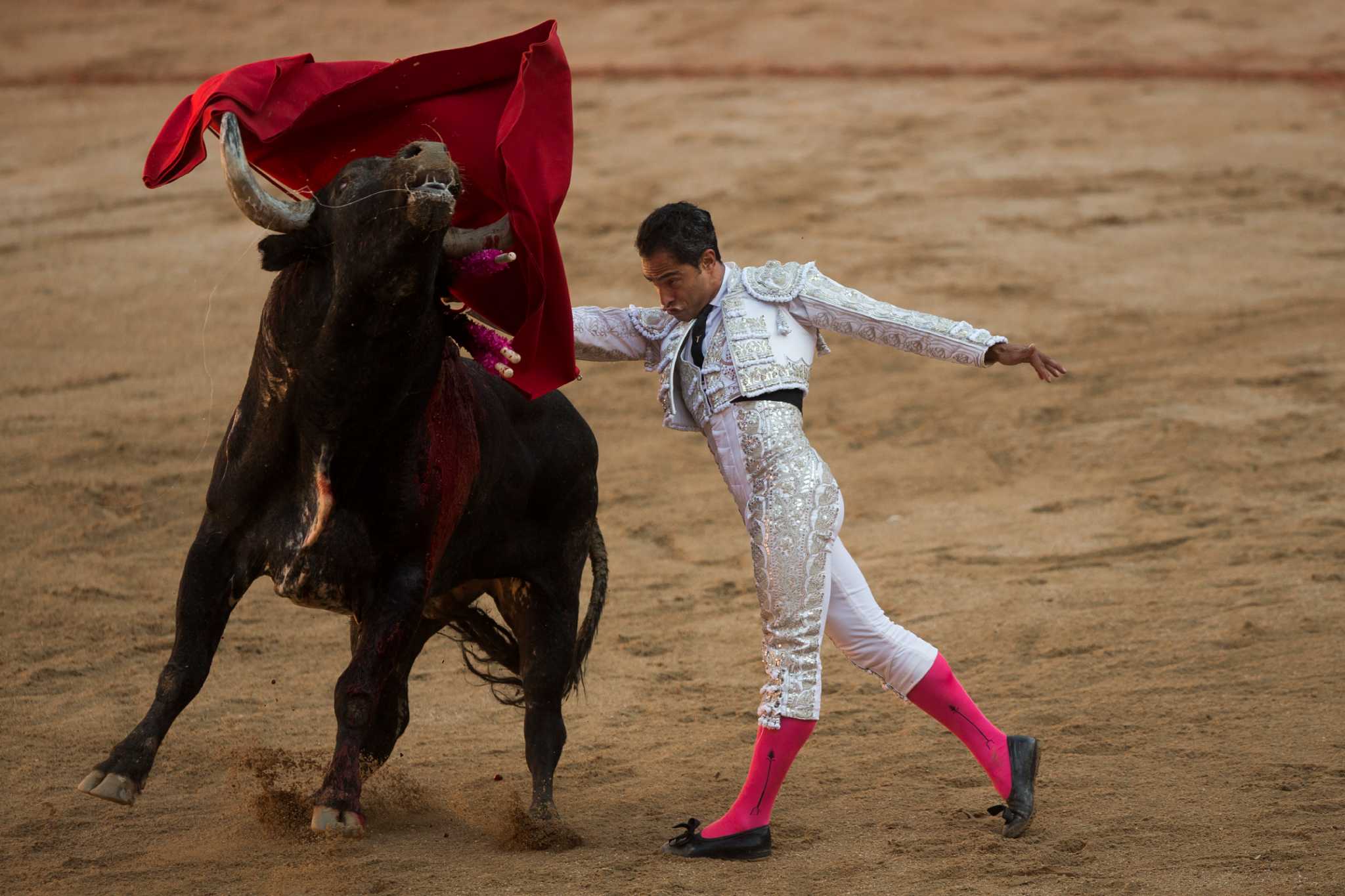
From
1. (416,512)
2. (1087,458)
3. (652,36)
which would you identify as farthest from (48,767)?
(652,36)

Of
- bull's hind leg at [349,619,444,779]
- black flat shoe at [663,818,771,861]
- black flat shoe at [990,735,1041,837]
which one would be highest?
bull's hind leg at [349,619,444,779]

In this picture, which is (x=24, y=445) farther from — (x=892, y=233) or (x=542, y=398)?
(x=892, y=233)

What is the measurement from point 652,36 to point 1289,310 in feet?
22.9

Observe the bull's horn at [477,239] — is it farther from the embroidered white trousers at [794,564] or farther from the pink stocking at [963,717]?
the pink stocking at [963,717]

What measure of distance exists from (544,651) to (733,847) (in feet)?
2.63

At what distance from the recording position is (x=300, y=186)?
4.00m

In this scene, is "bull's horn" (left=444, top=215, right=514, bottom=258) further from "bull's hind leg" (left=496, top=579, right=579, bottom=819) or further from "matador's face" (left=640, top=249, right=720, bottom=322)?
"bull's hind leg" (left=496, top=579, right=579, bottom=819)

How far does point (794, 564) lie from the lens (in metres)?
3.95

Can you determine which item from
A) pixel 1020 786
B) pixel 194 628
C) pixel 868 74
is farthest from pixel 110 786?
pixel 868 74

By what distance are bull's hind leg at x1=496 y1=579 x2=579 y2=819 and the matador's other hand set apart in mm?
1323

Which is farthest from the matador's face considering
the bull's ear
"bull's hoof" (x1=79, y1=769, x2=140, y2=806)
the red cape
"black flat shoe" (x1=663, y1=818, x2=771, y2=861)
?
"bull's hoof" (x1=79, y1=769, x2=140, y2=806)

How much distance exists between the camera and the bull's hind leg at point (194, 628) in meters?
3.63

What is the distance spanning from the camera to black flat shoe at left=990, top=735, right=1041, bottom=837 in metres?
4.10

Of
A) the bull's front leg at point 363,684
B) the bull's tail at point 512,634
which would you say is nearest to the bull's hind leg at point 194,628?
the bull's front leg at point 363,684
